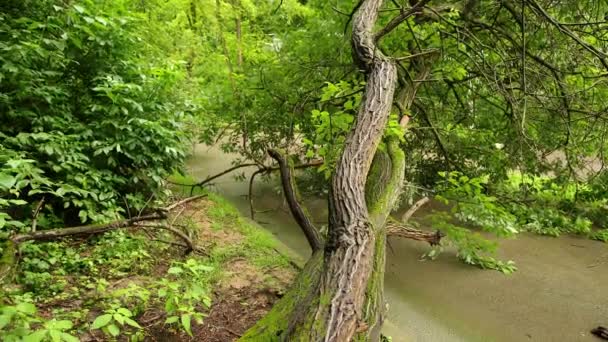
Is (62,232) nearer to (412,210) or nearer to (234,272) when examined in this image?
(234,272)

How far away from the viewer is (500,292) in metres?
4.95

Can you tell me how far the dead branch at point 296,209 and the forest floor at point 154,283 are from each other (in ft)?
1.91

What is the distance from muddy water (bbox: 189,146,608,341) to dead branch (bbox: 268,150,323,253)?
114 centimetres

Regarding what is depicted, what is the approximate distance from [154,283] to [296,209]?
62.1 inches

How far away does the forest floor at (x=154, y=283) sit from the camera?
2.52 m

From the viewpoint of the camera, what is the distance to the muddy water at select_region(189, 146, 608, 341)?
423 cm

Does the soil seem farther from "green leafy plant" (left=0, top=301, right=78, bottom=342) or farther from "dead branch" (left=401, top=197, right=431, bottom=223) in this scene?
"dead branch" (left=401, top=197, right=431, bottom=223)

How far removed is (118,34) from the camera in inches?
162

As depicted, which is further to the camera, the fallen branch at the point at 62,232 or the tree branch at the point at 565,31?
the tree branch at the point at 565,31

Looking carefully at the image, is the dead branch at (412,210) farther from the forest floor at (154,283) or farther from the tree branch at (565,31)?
the tree branch at (565,31)

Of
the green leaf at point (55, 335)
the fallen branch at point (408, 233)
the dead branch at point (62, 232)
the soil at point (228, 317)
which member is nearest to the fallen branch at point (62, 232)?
the dead branch at point (62, 232)

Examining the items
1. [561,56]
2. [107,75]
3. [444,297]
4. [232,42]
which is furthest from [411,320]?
[232,42]

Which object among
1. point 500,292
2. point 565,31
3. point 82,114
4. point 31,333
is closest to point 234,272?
point 82,114

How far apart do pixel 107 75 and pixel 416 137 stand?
4229 mm
